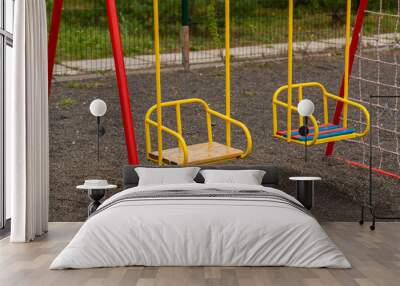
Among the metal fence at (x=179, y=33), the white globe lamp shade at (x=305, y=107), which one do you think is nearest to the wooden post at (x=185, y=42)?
the metal fence at (x=179, y=33)

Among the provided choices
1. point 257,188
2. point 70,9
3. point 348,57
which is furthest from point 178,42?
point 257,188

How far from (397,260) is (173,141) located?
5449 mm

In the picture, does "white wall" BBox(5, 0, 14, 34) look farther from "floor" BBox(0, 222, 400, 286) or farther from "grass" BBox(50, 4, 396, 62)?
"grass" BBox(50, 4, 396, 62)

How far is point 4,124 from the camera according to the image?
7234 millimetres

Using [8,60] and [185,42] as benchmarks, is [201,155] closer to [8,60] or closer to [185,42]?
[8,60]

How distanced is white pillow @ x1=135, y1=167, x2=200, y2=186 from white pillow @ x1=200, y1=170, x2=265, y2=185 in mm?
150

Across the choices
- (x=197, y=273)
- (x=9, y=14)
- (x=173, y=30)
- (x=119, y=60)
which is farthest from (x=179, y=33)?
(x=197, y=273)

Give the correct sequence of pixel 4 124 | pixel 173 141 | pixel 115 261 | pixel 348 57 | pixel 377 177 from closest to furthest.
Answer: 1. pixel 115 261
2. pixel 4 124
3. pixel 348 57
4. pixel 377 177
5. pixel 173 141

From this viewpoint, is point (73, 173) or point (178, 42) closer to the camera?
point (73, 173)

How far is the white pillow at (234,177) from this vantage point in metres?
7.12

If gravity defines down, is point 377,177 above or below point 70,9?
below

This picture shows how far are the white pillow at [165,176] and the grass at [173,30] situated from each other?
20.6 feet

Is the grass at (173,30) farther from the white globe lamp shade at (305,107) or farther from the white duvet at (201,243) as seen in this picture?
the white duvet at (201,243)

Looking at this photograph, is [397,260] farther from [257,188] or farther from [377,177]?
[377,177]
